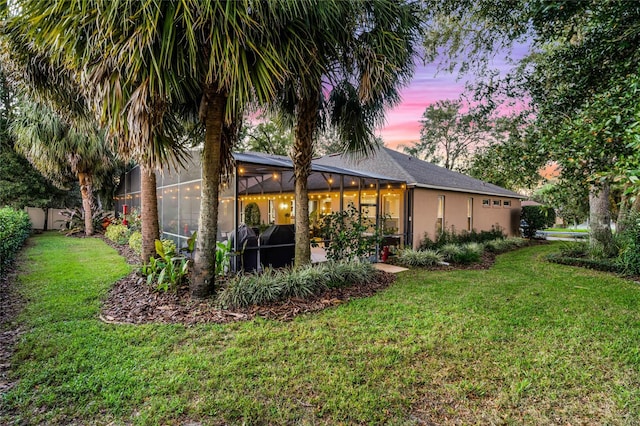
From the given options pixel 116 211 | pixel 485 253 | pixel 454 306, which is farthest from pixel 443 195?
pixel 116 211

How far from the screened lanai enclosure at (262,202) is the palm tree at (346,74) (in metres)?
1.01

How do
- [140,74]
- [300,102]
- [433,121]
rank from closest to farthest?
[140,74] → [300,102] → [433,121]

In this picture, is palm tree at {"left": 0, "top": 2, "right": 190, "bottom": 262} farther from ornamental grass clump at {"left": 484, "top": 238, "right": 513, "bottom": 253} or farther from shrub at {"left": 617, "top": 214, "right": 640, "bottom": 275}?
ornamental grass clump at {"left": 484, "top": 238, "right": 513, "bottom": 253}

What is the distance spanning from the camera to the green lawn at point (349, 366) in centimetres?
266

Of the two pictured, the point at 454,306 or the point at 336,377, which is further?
the point at 454,306

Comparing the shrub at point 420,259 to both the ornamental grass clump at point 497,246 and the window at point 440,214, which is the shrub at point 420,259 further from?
the ornamental grass clump at point 497,246

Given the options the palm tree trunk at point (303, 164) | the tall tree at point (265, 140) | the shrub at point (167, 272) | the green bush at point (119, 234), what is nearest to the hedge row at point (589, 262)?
the palm tree trunk at point (303, 164)

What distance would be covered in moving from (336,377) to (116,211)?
2130 centimetres

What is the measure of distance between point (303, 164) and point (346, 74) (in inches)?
79.1

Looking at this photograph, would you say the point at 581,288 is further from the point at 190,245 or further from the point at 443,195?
the point at 190,245

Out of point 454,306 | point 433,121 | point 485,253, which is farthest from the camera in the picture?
point 433,121

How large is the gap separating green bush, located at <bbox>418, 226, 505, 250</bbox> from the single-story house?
238mm

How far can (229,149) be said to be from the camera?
20.1ft

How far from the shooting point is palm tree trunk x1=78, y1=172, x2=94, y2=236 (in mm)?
14641
